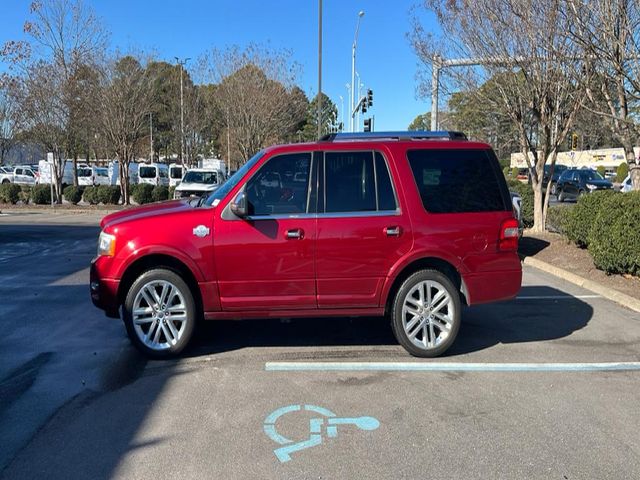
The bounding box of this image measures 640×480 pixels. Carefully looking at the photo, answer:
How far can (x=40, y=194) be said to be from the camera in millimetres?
27484

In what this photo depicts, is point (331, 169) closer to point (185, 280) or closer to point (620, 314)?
point (185, 280)

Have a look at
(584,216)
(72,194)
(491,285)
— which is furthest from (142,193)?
(491,285)

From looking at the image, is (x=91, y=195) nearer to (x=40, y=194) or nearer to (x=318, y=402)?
(x=40, y=194)

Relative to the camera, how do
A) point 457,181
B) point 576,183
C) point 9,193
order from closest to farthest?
point 457,181 → point 9,193 → point 576,183

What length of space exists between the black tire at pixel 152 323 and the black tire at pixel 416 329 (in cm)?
A: 194

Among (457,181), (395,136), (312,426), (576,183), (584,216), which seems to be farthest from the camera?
(576,183)

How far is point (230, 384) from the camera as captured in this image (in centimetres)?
466

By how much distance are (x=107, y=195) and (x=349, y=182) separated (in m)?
24.4

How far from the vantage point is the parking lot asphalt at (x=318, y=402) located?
346 centimetres

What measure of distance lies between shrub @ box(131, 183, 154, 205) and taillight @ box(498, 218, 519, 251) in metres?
23.8

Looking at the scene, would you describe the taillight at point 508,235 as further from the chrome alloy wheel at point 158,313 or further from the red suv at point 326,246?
the chrome alloy wheel at point 158,313

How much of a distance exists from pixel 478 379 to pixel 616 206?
5507 millimetres

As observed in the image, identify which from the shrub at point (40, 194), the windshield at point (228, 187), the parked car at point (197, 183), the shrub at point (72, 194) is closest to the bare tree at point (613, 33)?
the windshield at point (228, 187)

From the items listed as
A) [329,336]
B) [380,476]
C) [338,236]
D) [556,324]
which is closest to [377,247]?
[338,236]
